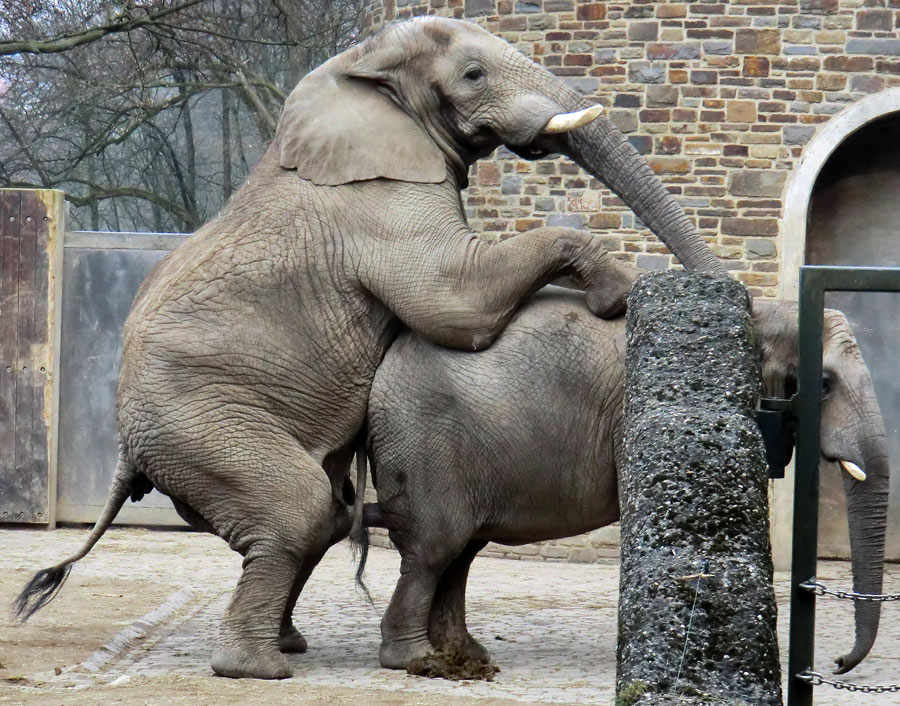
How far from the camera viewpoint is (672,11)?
36.0 ft

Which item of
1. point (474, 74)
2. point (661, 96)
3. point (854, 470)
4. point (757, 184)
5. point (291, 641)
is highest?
point (661, 96)

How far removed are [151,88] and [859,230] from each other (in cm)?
1284

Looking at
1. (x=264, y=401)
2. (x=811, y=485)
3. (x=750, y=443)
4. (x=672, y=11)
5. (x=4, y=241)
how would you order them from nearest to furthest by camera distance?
(x=750, y=443)
(x=811, y=485)
(x=264, y=401)
(x=672, y=11)
(x=4, y=241)

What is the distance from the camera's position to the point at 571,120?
6375 millimetres

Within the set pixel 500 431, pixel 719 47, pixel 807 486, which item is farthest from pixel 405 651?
pixel 719 47

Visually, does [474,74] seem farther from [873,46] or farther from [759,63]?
[873,46]

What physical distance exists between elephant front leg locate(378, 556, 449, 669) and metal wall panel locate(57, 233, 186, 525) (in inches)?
257

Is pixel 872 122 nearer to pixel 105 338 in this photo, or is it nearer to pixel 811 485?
pixel 105 338

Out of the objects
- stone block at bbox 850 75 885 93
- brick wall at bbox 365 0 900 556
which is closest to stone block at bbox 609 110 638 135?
brick wall at bbox 365 0 900 556

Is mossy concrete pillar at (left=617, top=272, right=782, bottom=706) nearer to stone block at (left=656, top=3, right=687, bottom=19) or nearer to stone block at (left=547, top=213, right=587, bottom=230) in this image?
stone block at (left=547, top=213, right=587, bottom=230)

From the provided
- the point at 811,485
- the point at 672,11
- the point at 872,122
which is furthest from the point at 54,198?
the point at 811,485

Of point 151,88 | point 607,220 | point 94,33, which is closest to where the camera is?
point 607,220

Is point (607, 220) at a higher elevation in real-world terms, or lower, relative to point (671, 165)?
lower

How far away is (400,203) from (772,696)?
3844mm
